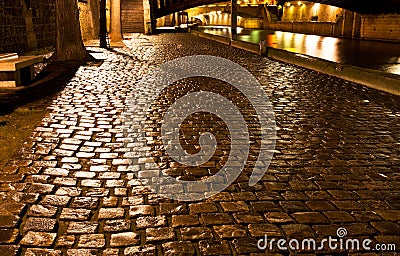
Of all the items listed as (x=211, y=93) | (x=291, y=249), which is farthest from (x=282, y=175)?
(x=211, y=93)

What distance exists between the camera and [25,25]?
1447 centimetres

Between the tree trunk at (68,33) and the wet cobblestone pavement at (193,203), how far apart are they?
22.2ft

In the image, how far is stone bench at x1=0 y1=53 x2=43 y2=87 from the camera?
781cm

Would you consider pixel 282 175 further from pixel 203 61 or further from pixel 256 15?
pixel 256 15

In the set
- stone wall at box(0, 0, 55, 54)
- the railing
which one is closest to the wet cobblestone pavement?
stone wall at box(0, 0, 55, 54)

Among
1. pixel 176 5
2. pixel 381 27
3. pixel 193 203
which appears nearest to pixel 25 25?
pixel 193 203

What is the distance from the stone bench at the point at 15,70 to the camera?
25.6 ft

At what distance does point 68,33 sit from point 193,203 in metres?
10.8

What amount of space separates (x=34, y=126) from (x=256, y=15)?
197 ft

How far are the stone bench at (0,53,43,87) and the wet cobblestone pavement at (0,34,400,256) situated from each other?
2.07 m

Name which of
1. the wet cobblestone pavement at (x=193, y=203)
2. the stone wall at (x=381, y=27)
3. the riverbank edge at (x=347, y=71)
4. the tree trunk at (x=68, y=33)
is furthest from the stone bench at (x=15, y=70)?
the stone wall at (x=381, y=27)

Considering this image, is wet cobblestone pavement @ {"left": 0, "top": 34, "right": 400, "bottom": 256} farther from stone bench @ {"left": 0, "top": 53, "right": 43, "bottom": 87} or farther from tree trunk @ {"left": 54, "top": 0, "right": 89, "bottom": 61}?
tree trunk @ {"left": 54, "top": 0, "right": 89, "bottom": 61}

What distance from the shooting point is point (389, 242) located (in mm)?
2740

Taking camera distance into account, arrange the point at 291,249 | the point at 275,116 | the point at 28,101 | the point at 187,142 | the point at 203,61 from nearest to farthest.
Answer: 1. the point at 291,249
2. the point at 187,142
3. the point at 275,116
4. the point at 28,101
5. the point at 203,61
